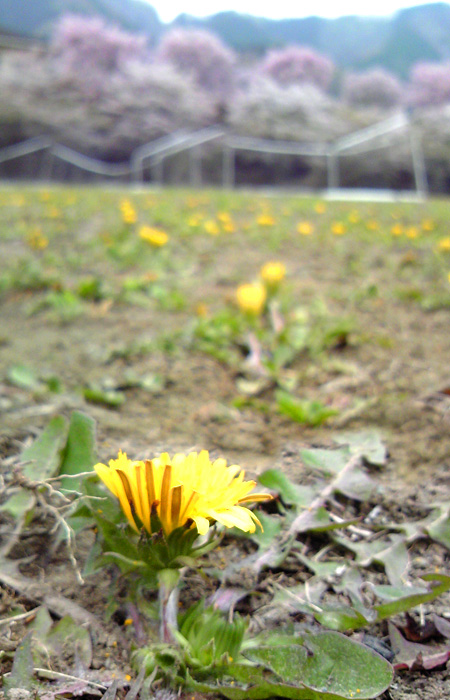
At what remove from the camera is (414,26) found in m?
32.0

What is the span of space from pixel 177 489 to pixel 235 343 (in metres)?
1.53

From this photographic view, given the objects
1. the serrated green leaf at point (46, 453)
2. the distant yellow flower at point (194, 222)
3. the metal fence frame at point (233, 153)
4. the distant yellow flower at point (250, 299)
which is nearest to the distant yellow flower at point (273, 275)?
the distant yellow flower at point (250, 299)

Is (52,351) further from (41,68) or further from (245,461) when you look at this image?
(41,68)

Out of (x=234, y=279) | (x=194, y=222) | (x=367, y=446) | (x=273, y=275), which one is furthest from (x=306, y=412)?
(x=194, y=222)

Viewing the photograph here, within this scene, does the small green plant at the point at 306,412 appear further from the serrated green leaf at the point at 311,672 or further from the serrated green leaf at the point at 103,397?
the serrated green leaf at the point at 311,672

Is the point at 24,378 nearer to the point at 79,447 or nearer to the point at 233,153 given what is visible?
the point at 79,447

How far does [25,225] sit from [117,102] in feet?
49.2

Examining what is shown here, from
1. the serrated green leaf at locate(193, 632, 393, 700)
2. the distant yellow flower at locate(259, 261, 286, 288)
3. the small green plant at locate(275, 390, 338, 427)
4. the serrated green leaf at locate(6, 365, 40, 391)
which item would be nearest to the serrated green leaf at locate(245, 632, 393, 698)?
the serrated green leaf at locate(193, 632, 393, 700)

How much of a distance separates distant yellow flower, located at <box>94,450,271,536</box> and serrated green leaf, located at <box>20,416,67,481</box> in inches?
13.0

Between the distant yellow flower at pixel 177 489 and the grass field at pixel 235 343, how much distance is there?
0.34 metres

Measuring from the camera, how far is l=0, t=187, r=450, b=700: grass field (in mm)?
1383

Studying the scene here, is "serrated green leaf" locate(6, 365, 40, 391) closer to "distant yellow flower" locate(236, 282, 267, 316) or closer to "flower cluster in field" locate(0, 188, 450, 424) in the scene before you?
"flower cluster in field" locate(0, 188, 450, 424)

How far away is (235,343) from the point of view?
215 centimetres

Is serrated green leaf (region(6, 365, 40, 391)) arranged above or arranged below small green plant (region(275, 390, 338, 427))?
above
